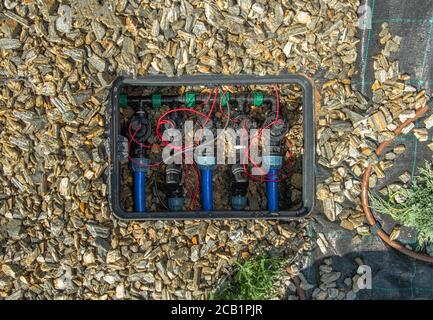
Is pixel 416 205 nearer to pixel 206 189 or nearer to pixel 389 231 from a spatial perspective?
pixel 389 231

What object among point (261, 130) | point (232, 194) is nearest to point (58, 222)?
point (232, 194)

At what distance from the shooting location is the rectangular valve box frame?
3.33m

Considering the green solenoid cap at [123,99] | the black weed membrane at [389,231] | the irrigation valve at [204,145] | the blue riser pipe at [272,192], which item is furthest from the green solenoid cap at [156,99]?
the black weed membrane at [389,231]

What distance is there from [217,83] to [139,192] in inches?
33.4

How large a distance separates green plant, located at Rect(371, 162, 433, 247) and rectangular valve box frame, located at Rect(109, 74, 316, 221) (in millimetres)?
444

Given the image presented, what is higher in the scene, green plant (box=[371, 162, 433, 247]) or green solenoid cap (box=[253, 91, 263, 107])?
green solenoid cap (box=[253, 91, 263, 107])

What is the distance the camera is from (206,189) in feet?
11.2

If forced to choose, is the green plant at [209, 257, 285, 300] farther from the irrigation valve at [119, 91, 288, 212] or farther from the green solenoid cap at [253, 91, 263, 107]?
the green solenoid cap at [253, 91, 263, 107]

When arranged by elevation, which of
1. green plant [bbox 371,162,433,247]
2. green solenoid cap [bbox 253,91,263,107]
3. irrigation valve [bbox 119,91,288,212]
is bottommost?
green plant [bbox 371,162,433,247]

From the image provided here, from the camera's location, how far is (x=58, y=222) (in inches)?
130

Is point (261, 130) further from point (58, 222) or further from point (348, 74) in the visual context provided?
point (58, 222)

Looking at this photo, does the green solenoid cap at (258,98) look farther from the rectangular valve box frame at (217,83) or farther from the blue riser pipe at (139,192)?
the blue riser pipe at (139,192)

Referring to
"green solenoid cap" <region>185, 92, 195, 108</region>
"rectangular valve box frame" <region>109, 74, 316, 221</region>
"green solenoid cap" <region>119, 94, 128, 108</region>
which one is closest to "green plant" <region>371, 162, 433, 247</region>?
"rectangular valve box frame" <region>109, 74, 316, 221</region>

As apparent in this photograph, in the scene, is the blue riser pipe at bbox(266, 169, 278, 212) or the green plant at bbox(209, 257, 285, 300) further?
the blue riser pipe at bbox(266, 169, 278, 212)
